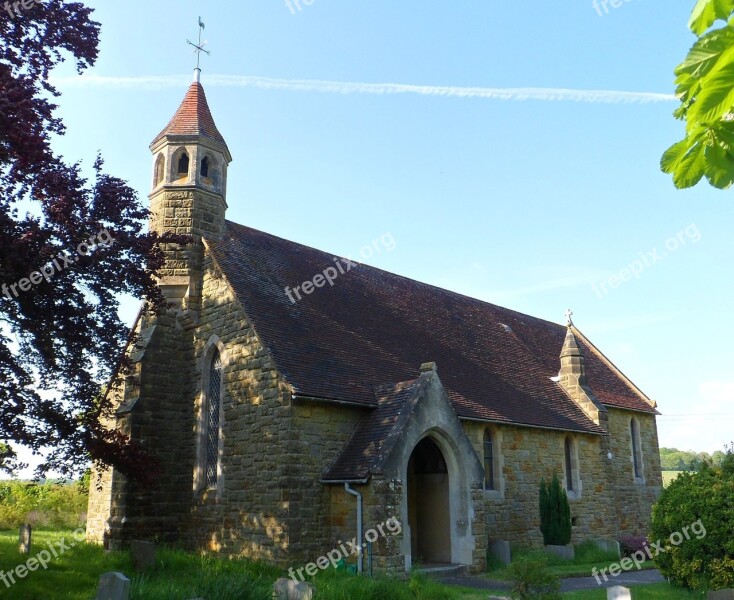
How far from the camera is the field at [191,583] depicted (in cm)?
942

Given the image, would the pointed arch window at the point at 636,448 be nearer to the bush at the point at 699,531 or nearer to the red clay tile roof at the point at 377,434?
the bush at the point at 699,531

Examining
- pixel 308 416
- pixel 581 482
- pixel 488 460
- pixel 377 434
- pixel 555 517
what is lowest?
pixel 555 517

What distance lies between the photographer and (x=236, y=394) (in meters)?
16.2

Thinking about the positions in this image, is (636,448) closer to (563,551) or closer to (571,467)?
(571,467)

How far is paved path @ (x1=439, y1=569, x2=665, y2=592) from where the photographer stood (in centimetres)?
1409

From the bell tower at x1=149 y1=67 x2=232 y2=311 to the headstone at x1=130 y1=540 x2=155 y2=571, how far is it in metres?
6.70

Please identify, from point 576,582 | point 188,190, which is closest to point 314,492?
point 576,582

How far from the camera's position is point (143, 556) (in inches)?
511

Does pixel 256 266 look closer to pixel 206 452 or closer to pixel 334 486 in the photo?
pixel 206 452

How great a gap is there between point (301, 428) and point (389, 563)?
11.1 ft

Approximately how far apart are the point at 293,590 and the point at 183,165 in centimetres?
1335

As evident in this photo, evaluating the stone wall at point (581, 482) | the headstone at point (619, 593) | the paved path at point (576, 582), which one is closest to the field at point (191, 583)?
the paved path at point (576, 582)

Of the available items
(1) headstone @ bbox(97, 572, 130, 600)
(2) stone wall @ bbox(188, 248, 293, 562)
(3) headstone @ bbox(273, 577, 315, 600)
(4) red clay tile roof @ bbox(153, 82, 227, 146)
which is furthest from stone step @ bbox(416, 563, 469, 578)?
(4) red clay tile roof @ bbox(153, 82, 227, 146)

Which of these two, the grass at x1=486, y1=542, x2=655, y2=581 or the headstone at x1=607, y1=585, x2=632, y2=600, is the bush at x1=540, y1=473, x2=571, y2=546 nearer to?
the grass at x1=486, y1=542, x2=655, y2=581
